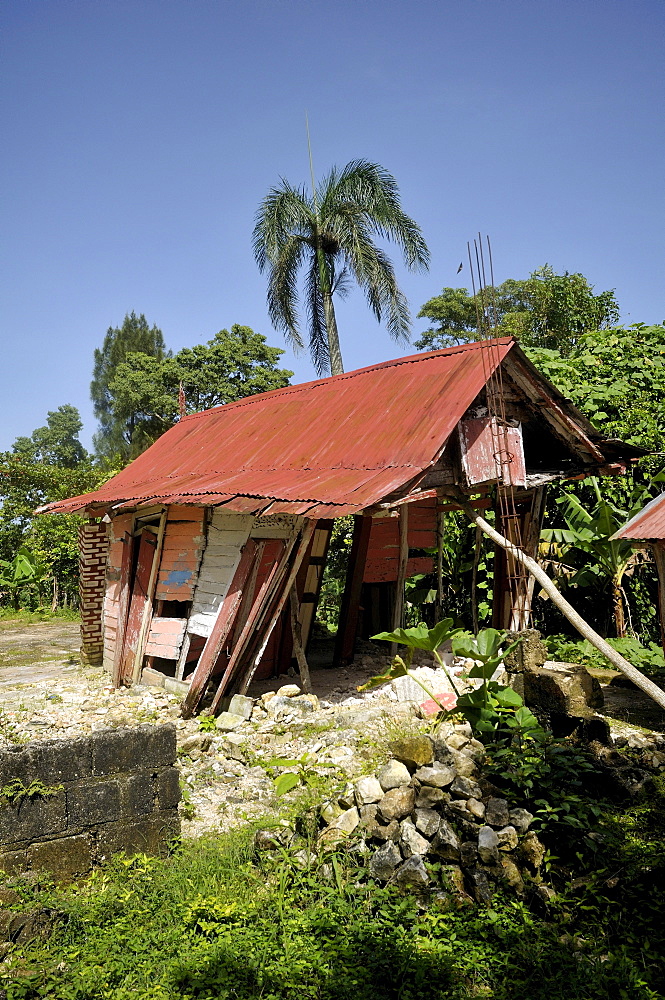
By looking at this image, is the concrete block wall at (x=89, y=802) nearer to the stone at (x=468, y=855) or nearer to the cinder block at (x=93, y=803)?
the cinder block at (x=93, y=803)

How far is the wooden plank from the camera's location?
10195 millimetres

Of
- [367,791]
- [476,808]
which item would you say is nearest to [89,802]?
[367,791]

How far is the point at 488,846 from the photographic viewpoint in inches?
168

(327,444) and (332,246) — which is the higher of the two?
(332,246)

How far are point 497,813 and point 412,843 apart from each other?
0.62m

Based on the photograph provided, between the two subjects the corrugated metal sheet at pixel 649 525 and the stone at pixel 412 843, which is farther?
the corrugated metal sheet at pixel 649 525

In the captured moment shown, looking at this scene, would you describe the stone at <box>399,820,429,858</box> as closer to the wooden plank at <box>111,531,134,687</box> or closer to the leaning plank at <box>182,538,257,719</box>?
the leaning plank at <box>182,538,257,719</box>

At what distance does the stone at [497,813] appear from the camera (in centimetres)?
452

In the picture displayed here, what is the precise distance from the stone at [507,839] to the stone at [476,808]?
7.0 inches

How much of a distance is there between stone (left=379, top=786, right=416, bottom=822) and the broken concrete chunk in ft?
1.10

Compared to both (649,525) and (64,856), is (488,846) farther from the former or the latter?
(649,525)

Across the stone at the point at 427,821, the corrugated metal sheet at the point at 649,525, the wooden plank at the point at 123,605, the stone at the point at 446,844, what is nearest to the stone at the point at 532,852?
the stone at the point at 446,844

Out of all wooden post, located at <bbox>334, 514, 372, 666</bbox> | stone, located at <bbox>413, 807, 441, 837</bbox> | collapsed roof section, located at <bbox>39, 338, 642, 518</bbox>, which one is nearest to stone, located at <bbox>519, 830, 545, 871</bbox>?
stone, located at <bbox>413, 807, 441, 837</bbox>

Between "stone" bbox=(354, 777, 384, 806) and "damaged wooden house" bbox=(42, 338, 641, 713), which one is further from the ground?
"damaged wooden house" bbox=(42, 338, 641, 713)
